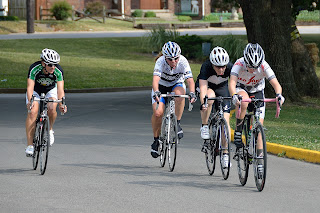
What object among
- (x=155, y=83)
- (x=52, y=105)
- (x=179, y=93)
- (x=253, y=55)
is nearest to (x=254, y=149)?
(x=253, y=55)

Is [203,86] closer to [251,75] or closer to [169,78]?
[169,78]

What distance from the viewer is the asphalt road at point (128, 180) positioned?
26.3 ft

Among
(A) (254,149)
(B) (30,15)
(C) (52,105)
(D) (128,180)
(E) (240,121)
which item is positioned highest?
(B) (30,15)

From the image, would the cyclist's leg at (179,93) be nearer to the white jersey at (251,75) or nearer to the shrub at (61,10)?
the white jersey at (251,75)

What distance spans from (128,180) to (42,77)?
2.01 m

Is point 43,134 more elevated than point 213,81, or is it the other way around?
point 213,81

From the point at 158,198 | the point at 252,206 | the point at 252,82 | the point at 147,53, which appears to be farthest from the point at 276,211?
the point at 147,53

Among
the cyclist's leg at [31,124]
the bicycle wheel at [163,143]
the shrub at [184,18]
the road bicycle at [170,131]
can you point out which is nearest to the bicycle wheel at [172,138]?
the road bicycle at [170,131]

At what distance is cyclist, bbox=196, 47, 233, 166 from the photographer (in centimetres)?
974

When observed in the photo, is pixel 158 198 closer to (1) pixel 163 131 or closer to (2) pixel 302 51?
(1) pixel 163 131

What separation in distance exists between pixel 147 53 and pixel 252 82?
90.9ft

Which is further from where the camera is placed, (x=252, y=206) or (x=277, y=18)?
(x=277, y=18)

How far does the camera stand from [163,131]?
10383 mm

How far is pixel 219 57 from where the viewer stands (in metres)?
9.74
